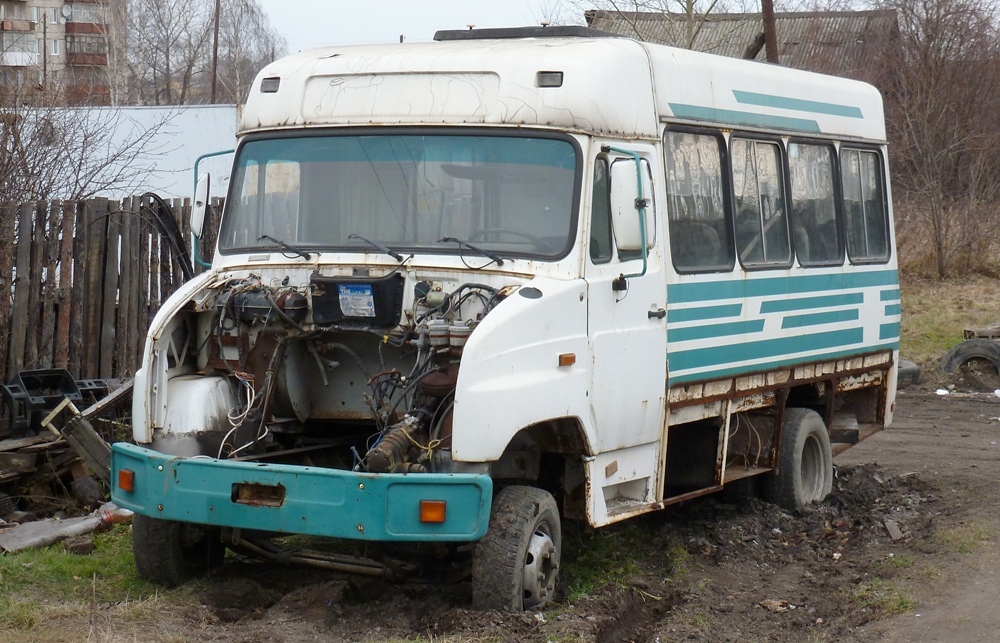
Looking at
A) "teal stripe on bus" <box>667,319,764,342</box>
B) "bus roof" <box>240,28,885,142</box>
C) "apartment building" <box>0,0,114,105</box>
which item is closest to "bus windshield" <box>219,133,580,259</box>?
"bus roof" <box>240,28,885,142</box>

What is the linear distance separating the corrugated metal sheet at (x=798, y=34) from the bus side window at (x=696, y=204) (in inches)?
620

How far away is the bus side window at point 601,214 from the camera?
21.0 feet

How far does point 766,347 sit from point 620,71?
2338mm

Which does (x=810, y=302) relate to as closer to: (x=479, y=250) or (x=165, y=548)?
(x=479, y=250)

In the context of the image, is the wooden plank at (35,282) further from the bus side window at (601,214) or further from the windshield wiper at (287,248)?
the bus side window at (601,214)

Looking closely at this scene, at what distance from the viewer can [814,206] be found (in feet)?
29.8

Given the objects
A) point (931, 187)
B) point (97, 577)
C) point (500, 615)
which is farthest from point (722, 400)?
point (931, 187)

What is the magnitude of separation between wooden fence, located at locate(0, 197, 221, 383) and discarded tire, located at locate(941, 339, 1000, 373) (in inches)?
382

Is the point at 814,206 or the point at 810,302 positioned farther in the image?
the point at 814,206

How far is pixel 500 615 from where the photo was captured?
568 cm

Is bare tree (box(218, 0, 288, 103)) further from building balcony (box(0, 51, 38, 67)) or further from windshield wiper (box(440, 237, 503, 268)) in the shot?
windshield wiper (box(440, 237, 503, 268))

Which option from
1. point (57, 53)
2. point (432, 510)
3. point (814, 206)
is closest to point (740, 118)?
point (814, 206)

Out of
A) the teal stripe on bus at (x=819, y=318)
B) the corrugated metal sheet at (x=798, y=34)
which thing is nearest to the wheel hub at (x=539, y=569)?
the teal stripe on bus at (x=819, y=318)

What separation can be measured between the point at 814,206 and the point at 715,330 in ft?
6.42
